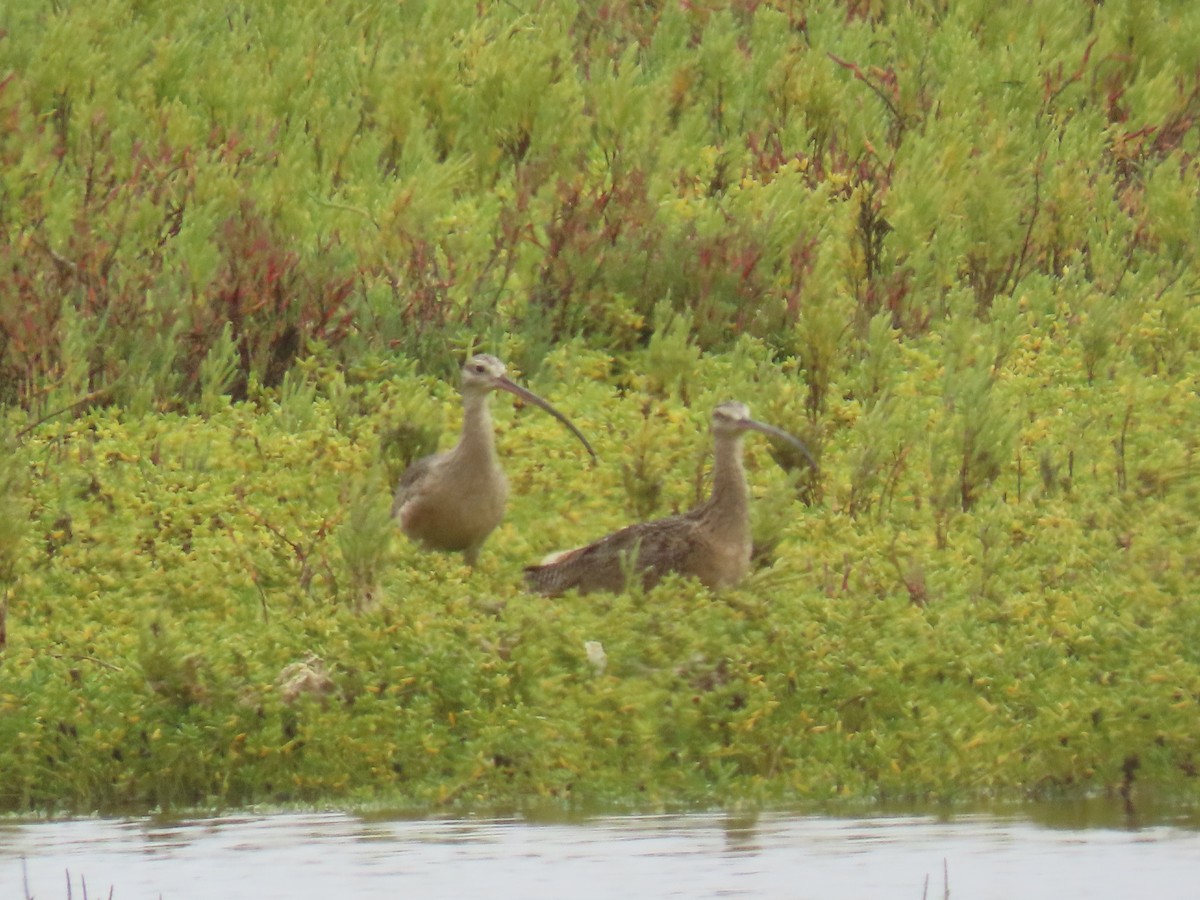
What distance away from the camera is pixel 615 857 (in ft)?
22.6

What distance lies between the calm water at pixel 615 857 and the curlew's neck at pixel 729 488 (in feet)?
6.79

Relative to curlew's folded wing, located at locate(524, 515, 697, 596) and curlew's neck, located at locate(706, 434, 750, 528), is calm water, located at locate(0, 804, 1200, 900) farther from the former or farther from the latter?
curlew's neck, located at locate(706, 434, 750, 528)

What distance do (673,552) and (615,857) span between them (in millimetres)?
2568

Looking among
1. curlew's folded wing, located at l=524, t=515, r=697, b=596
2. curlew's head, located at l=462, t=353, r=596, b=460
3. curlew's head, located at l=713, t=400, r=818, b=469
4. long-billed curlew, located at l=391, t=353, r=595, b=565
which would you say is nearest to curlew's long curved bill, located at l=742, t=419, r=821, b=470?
curlew's head, located at l=713, t=400, r=818, b=469

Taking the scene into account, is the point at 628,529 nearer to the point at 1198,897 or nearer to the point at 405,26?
the point at 1198,897

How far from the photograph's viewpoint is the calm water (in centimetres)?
648

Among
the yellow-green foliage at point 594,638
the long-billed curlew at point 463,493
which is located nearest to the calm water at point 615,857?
the yellow-green foliage at point 594,638

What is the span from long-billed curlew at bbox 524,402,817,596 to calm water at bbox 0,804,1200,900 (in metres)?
1.78

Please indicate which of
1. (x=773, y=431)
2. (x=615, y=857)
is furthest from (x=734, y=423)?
(x=615, y=857)

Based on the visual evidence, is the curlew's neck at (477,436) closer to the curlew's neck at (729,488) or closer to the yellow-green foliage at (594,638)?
the yellow-green foliage at (594,638)

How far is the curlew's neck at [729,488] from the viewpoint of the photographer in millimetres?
9500

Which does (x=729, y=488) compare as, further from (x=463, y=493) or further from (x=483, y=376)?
(x=483, y=376)

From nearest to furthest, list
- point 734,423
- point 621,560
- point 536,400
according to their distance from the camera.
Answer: point 621,560
point 734,423
point 536,400

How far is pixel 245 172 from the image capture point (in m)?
14.9
